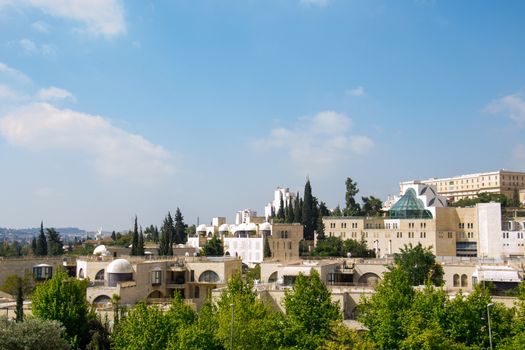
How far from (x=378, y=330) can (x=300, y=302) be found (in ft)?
15.1

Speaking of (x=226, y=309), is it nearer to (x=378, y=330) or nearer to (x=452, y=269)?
(x=378, y=330)

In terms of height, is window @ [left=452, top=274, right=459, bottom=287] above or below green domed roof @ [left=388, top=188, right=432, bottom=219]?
below

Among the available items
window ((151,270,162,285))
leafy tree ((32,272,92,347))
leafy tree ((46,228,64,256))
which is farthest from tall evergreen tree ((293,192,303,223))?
leafy tree ((32,272,92,347))

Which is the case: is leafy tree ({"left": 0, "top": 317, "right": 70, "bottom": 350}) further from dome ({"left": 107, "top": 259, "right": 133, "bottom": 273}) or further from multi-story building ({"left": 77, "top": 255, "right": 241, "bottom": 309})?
multi-story building ({"left": 77, "top": 255, "right": 241, "bottom": 309})

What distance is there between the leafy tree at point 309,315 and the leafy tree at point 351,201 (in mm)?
61640

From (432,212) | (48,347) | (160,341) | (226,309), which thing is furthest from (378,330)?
(432,212)

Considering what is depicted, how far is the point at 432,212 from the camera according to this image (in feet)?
262

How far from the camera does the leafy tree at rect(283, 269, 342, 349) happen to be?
96.0 feet

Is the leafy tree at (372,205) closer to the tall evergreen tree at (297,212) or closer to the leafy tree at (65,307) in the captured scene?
the tall evergreen tree at (297,212)

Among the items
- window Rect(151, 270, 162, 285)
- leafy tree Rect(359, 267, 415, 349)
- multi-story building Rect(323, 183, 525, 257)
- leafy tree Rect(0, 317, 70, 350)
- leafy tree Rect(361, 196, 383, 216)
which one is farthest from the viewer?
leafy tree Rect(361, 196, 383, 216)

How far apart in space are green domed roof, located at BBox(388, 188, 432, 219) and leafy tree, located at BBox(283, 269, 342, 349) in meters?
51.1

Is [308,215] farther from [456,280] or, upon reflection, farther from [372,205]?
[456,280]

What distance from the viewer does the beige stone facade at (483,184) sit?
422 ft

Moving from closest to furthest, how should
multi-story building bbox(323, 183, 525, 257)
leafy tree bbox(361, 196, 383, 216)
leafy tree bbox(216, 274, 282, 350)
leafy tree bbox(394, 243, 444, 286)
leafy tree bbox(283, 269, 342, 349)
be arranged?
leafy tree bbox(216, 274, 282, 350), leafy tree bbox(283, 269, 342, 349), leafy tree bbox(394, 243, 444, 286), multi-story building bbox(323, 183, 525, 257), leafy tree bbox(361, 196, 383, 216)
